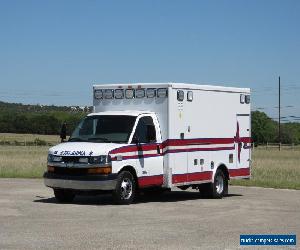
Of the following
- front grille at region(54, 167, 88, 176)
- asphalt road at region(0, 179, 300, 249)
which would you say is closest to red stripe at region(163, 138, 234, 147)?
asphalt road at region(0, 179, 300, 249)

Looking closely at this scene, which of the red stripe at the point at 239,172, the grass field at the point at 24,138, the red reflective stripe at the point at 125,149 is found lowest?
the red stripe at the point at 239,172

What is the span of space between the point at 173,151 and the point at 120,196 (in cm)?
205

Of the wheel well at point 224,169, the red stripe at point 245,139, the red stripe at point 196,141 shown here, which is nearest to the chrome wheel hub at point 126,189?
the red stripe at point 196,141

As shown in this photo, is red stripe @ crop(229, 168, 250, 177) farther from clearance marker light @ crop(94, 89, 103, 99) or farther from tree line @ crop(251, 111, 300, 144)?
tree line @ crop(251, 111, 300, 144)

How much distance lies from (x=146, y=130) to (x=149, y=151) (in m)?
0.51

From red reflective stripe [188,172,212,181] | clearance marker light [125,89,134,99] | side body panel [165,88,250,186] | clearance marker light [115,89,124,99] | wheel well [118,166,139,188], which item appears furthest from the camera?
red reflective stripe [188,172,212,181]

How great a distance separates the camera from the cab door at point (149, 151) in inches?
666

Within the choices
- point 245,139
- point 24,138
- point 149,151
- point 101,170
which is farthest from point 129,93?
point 24,138

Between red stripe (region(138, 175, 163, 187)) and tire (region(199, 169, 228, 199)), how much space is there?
2.22m

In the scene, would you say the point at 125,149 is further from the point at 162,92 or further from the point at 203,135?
the point at 203,135

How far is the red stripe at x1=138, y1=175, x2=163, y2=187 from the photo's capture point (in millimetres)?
17047

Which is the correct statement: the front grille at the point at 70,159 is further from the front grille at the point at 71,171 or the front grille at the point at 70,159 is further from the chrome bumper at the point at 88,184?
the chrome bumper at the point at 88,184

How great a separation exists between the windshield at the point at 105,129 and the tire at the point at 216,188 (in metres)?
3.52

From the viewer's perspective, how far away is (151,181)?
56.9ft
